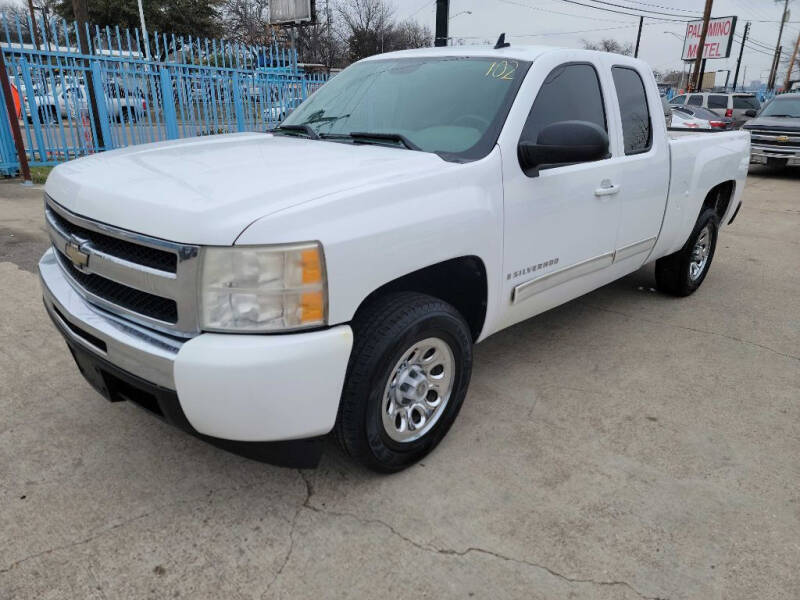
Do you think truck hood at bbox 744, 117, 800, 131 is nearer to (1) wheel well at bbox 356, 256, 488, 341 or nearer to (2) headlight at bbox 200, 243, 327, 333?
(1) wheel well at bbox 356, 256, 488, 341

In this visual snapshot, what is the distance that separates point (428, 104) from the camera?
3164mm

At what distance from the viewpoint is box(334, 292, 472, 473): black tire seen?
229 centimetres

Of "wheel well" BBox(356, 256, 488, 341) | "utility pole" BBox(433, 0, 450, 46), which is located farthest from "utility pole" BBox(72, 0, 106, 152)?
"wheel well" BBox(356, 256, 488, 341)

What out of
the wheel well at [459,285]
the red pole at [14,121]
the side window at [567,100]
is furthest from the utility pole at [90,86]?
the wheel well at [459,285]

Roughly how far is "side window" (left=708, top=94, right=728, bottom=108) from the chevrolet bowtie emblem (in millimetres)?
23074

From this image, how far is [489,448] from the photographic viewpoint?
292 cm

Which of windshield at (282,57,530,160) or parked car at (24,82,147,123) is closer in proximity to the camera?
windshield at (282,57,530,160)

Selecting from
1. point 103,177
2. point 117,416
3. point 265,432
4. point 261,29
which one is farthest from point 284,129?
point 261,29

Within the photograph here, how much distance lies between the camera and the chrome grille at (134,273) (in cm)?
202

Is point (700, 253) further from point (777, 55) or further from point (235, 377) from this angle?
point (777, 55)

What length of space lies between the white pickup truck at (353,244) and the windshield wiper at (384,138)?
0.01 metres

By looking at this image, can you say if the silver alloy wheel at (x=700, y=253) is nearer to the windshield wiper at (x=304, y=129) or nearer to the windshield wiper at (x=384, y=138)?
the windshield wiper at (x=384, y=138)

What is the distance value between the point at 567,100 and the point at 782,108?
1345 cm

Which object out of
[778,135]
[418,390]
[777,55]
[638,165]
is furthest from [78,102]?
[777,55]
